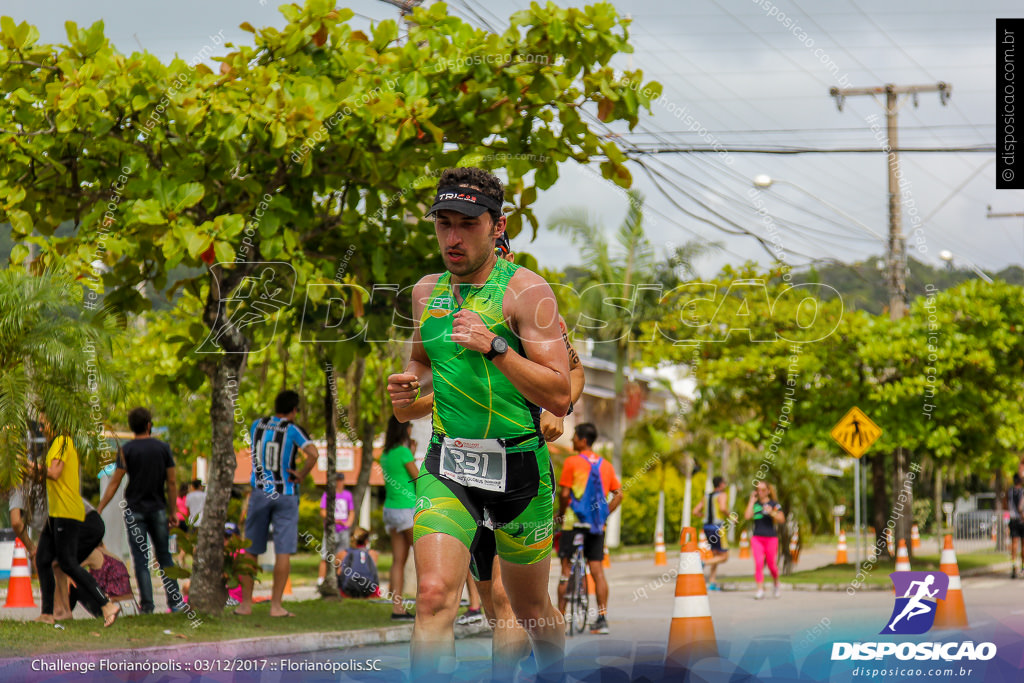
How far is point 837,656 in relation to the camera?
5.59 meters

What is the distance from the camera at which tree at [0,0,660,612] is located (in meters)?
7.81

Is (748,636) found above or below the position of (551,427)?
below

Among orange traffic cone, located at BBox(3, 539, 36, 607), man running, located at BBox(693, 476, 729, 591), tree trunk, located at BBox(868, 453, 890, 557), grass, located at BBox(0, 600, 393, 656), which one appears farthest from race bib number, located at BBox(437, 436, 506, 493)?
tree trunk, located at BBox(868, 453, 890, 557)

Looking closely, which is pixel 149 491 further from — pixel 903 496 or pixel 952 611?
pixel 903 496

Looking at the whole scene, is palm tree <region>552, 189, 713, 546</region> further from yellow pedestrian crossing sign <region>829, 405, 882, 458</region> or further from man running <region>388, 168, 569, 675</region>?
man running <region>388, 168, 569, 675</region>

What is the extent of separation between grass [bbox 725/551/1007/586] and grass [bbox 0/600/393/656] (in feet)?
31.2

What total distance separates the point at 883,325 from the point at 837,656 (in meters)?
13.9

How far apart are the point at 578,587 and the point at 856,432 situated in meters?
8.02

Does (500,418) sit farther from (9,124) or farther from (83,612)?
(83,612)

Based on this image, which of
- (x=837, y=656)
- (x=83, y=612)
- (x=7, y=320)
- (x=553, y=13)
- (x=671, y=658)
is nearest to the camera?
(x=837, y=656)

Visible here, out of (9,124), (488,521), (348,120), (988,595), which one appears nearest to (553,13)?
(348,120)

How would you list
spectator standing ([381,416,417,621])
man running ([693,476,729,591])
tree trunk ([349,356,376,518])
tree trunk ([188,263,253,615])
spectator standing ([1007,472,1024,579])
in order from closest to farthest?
1. tree trunk ([188,263,253,615])
2. spectator standing ([381,416,417,621])
3. tree trunk ([349,356,376,518])
4. man running ([693,476,729,591])
5. spectator standing ([1007,472,1024,579])

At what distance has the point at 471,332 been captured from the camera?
4.00 meters

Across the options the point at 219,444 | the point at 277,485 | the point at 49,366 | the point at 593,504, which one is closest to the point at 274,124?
the point at 49,366
